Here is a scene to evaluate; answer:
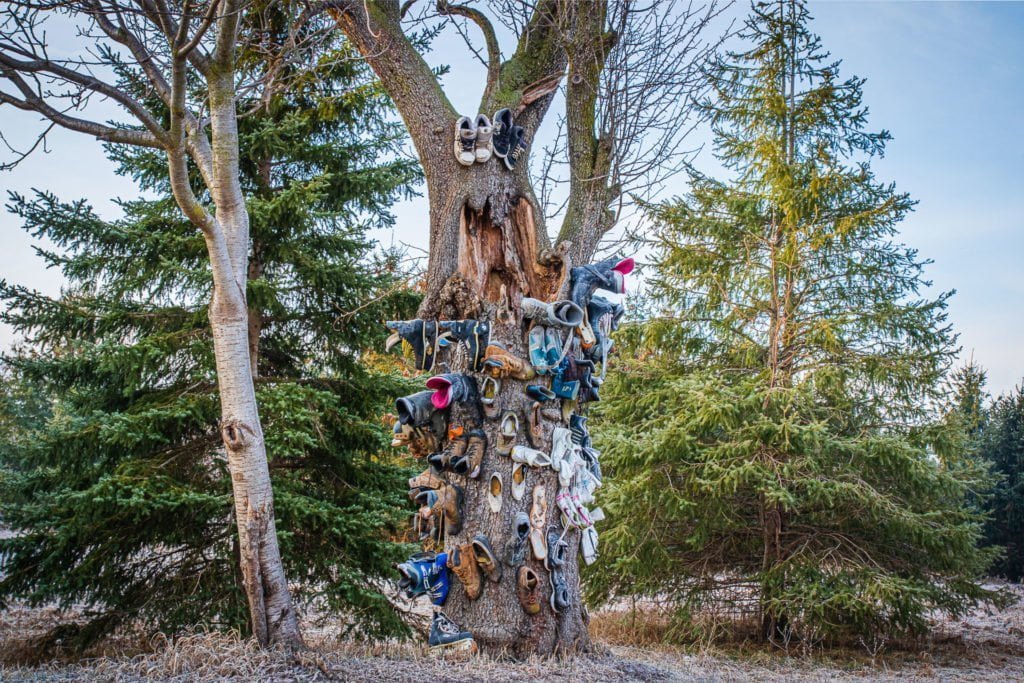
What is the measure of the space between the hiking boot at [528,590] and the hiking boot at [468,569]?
0.23 meters

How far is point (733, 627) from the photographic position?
845cm

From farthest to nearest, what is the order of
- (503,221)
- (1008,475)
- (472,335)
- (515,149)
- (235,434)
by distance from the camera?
(1008,475) < (515,149) < (503,221) < (472,335) < (235,434)

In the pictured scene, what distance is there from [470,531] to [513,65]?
3354 mm

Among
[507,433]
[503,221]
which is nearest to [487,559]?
[507,433]

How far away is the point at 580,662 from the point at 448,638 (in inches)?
30.6

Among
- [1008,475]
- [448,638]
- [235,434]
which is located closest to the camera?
[235,434]

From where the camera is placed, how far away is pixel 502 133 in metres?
5.09

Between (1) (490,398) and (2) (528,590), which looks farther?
(1) (490,398)

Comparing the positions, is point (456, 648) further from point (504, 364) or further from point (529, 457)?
point (504, 364)

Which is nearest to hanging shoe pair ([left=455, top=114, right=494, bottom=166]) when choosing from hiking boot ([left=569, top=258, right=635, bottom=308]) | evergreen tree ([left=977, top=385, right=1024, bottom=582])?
hiking boot ([left=569, top=258, right=635, bottom=308])

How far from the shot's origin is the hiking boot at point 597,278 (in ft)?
16.0

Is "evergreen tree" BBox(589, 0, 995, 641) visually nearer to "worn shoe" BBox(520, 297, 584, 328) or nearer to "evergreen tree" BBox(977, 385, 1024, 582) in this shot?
"worn shoe" BBox(520, 297, 584, 328)

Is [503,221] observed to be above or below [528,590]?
above

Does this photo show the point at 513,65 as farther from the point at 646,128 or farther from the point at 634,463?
the point at 634,463
